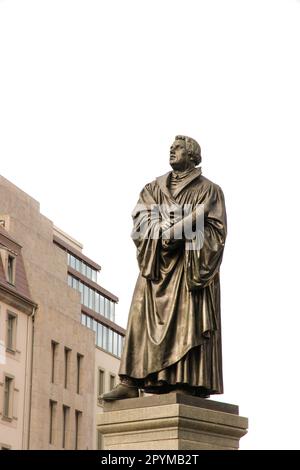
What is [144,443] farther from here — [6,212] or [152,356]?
[6,212]

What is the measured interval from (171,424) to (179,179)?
10.3ft

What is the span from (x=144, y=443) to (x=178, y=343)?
1197mm

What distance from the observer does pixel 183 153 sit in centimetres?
1348

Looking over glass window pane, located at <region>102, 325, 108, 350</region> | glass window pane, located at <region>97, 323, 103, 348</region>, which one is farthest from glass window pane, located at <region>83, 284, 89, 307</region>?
glass window pane, located at <region>102, 325, 108, 350</region>

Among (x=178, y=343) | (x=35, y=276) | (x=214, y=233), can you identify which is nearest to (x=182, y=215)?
(x=214, y=233)

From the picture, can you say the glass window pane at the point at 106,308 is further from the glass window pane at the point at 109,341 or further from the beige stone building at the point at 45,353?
the beige stone building at the point at 45,353

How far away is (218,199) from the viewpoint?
13.4 meters

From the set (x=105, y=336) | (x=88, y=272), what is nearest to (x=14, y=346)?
(x=105, y=336)

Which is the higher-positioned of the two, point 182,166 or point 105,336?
point 105,336

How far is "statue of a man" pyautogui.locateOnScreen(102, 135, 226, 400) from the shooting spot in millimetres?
12547

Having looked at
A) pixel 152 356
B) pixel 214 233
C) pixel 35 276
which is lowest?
pixel 152 356

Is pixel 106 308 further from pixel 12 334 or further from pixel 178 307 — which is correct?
pixel 178 307

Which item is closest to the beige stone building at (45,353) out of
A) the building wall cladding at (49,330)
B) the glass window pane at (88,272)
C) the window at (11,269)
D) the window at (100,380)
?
the building wall cladding at (49,330)

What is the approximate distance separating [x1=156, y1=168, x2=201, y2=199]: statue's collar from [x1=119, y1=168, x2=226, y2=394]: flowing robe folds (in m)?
0.06
